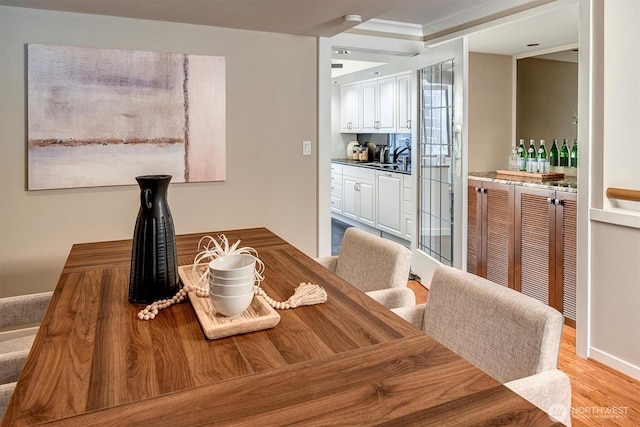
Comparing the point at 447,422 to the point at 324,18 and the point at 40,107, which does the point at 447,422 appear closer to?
the point at 324,18

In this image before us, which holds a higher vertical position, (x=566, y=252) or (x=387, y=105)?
(x=387, y=105)

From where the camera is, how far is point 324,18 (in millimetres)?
2904

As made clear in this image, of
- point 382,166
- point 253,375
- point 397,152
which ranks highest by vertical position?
point 397,152

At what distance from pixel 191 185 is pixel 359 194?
3649mm

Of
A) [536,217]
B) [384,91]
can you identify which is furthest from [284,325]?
[384,91]

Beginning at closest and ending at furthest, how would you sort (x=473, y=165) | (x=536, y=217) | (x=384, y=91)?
(x=536, y=217)
(x=473, y=165)
(x=384, y=91)

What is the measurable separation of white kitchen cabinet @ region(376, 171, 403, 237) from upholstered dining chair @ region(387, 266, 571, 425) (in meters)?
4.16

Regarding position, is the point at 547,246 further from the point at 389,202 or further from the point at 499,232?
the point at 389,202

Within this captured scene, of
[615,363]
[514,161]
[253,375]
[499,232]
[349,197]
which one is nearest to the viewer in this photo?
[253,375]

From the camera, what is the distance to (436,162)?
4.02 metres

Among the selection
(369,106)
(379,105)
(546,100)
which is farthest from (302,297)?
(369,106)

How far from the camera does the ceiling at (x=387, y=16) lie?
264cm

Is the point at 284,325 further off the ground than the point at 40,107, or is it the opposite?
the point at 40,107

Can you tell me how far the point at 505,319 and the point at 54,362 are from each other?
3.52 ft
